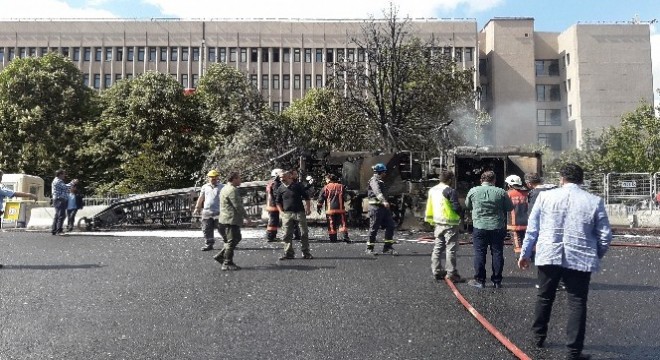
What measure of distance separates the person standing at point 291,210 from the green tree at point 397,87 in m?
17.3

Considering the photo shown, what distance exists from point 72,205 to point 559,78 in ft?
227

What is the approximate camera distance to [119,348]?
515 cm

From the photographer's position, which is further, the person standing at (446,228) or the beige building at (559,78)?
the beige building at (559,78)

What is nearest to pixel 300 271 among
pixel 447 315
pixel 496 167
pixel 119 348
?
pixel 447 315

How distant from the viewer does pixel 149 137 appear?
40.3 m

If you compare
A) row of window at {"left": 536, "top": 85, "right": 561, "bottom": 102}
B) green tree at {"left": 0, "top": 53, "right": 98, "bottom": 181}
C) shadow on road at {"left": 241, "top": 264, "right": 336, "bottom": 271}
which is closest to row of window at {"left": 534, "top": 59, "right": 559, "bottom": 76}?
row of window at {"left": 536, "top": 85, "right": 561, "bottom": 102}

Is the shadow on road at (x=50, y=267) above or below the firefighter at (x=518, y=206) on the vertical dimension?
below

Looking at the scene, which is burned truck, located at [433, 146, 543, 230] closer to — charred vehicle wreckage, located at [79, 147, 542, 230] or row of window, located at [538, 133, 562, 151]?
charred vehicle wreckage, located at [79, 147, 542, 230]

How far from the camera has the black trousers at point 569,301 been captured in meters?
4.73

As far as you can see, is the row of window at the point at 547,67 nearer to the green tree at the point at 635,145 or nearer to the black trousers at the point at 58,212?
the green tree at the point at 635,145

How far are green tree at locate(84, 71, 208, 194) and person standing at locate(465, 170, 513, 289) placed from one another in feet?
103

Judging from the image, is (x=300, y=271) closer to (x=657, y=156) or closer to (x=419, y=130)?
(x=419, y=130)

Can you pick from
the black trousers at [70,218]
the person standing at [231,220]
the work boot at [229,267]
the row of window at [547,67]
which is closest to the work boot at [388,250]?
the person standing at [231,220]

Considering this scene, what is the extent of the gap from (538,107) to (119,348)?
77.3 meters
